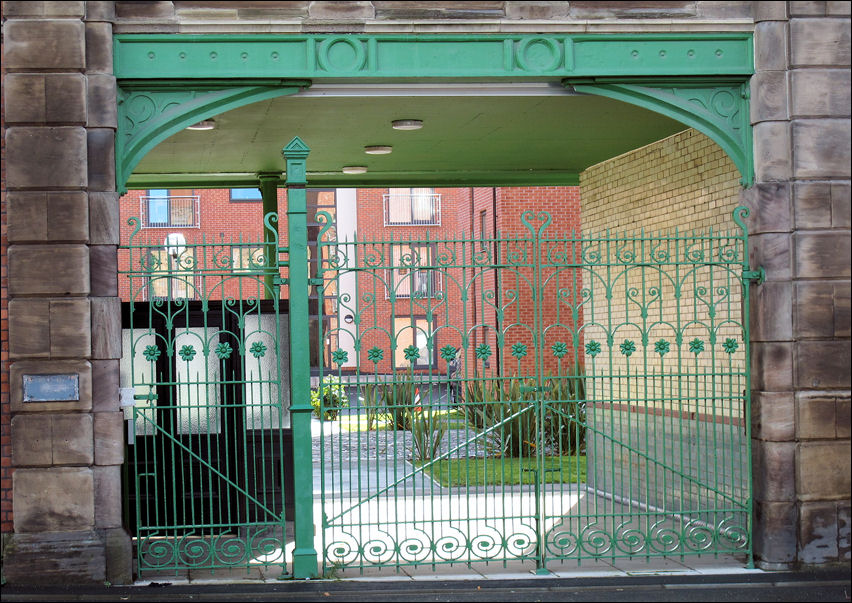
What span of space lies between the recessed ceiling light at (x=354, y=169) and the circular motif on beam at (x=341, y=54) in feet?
17.0

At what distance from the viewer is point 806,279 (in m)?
7.90

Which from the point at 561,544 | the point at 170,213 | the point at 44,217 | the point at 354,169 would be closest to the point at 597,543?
the point at 561,544

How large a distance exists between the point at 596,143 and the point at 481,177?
9.41 feet

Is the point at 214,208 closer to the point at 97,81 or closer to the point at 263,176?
the point at 263,176

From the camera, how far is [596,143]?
36.4ft

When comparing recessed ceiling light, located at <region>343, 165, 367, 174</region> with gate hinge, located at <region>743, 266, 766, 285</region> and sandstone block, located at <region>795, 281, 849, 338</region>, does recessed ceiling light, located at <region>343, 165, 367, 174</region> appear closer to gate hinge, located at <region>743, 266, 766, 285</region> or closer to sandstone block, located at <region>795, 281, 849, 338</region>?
gate hinge, located at <region>743, 266, 766, 285</region>

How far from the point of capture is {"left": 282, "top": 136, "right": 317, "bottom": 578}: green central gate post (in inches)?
302

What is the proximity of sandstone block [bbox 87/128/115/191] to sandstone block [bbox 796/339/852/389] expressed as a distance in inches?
215

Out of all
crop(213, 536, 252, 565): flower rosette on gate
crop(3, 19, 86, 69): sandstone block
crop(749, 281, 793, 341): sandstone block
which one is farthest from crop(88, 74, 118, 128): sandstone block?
crop(749, 281, 793, 341): sandstone block

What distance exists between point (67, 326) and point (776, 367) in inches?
214

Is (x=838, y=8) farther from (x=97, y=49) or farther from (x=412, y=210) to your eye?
(x=412, y=210)

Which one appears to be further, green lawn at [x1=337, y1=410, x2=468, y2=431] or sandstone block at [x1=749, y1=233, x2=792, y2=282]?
green lawn at [x1=337, y1=410, x2=468, y2=431]

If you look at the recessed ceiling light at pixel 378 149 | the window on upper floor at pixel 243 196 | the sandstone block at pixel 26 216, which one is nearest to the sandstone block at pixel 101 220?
the sandstone block at pixel 26 216

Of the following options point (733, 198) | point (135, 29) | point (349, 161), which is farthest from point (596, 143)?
point (135, 29)
